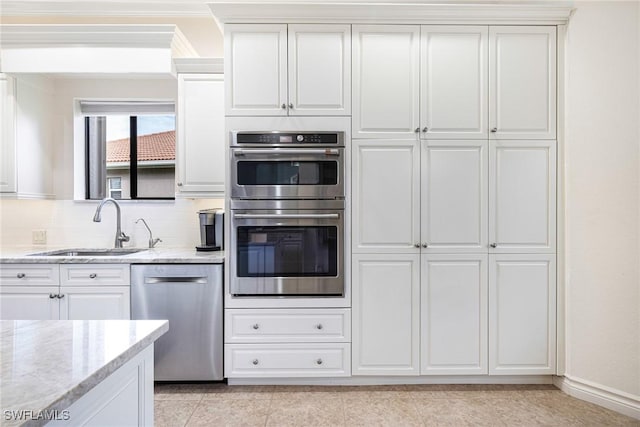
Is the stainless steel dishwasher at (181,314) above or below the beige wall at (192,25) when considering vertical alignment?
below

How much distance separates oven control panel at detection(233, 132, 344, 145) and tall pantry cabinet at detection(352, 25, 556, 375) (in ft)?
0.50

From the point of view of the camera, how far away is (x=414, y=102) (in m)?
2.54

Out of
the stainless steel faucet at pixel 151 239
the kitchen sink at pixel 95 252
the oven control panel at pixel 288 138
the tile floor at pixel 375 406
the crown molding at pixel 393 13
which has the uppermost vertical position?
the crown molding at pixel 393 13

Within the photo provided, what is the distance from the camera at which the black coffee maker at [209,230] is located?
2.89 metres

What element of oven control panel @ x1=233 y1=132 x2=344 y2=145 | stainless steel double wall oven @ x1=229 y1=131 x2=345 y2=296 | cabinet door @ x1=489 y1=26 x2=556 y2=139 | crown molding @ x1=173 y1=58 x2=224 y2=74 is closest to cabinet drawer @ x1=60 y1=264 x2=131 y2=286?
stainless steel double wall oven @ x1=229 y1=131 x2=345 y2=296

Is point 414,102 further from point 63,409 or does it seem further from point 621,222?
point 63,409

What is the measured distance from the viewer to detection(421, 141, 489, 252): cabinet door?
2.54 meters

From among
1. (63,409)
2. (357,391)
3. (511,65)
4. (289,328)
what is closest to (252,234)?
(289,328)

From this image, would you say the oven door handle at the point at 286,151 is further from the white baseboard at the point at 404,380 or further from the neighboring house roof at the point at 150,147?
the white baseboard at the point at 404,380

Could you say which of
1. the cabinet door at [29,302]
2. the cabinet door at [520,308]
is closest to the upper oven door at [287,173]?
the cabinet door at [520,308]

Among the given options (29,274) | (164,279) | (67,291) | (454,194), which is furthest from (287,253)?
(29,274)

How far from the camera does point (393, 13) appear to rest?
8.18ft

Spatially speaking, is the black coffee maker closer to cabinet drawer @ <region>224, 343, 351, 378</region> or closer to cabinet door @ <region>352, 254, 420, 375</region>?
cabinet drawer @ <region>224, 343, 351, 378</region>

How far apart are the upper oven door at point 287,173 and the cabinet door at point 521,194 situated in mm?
1054
